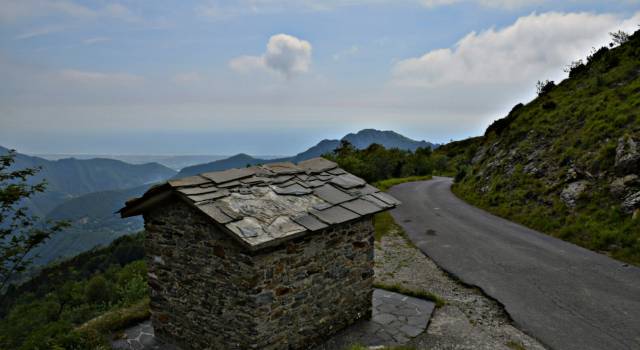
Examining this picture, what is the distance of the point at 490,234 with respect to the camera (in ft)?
54.2

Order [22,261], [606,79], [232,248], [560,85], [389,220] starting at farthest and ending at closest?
[560,85]
[606,79]
[389,220]
[22,261]
[232,248]

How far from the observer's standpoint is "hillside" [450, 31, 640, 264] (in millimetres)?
14250

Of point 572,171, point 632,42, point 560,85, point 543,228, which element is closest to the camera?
point 543,228

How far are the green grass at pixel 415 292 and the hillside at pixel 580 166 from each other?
7478 millimetres

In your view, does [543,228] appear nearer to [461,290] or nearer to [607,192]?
[607,192]

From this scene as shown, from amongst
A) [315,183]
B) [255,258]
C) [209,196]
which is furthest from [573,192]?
[209,196]

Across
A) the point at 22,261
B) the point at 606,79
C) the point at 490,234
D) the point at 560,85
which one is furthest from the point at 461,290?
the point at 560,85

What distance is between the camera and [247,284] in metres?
6.62

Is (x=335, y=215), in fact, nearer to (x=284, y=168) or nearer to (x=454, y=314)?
(x=284, y=168)

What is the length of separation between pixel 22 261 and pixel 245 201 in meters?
8.03

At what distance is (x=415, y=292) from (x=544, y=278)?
438cm

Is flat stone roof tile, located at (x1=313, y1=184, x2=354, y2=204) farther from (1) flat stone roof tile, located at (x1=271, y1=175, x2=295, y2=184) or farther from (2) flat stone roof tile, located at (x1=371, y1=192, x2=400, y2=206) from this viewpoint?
(2) flat stone roof tile, located at (x1=371, y1=192, x2=400, y2=206)

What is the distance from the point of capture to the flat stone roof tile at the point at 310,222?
23.3 ft

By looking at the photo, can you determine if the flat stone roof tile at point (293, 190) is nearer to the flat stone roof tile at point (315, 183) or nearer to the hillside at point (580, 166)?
the flat stone roof tile at point (315, 183)
